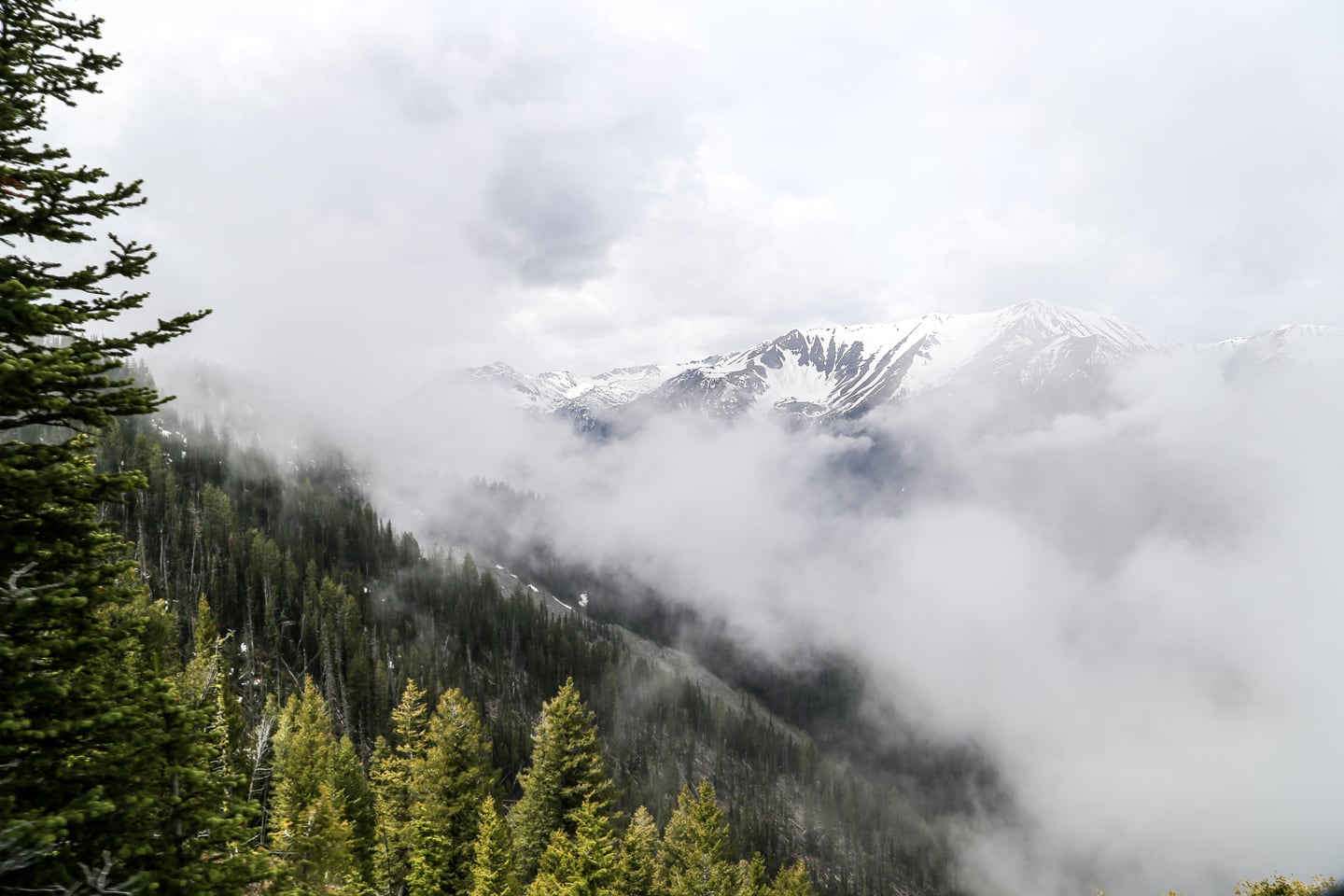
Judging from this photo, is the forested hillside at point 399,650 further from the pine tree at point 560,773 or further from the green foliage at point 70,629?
the green foliage at point 70,629

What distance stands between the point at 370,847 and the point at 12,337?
131 feet

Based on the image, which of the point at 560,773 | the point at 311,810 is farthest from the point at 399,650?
the point at 311,810

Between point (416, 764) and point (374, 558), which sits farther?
point (374, 558)

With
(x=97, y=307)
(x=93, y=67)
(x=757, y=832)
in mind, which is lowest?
(x=757, y=832)

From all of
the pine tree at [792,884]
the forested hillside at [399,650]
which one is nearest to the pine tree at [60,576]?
the pine tree at [792,884]

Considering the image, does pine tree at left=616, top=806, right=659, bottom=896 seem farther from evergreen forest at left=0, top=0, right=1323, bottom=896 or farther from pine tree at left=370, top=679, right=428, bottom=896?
pine tree at left=370, top=679, right=428, bottom=896

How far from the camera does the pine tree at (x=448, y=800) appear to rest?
94.2 feet

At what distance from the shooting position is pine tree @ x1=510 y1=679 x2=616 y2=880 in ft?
99.1

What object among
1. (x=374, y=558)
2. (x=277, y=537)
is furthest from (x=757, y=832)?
(x=277, y=537)

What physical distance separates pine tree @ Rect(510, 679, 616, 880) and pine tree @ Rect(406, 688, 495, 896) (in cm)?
283

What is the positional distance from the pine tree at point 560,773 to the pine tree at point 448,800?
111 inches

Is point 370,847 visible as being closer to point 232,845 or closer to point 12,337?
point 232,845

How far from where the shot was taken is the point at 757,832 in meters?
137

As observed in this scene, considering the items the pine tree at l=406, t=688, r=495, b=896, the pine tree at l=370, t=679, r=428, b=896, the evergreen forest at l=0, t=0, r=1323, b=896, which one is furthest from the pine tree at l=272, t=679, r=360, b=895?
the pine tree at l=406, t=688, r=495, b=896
